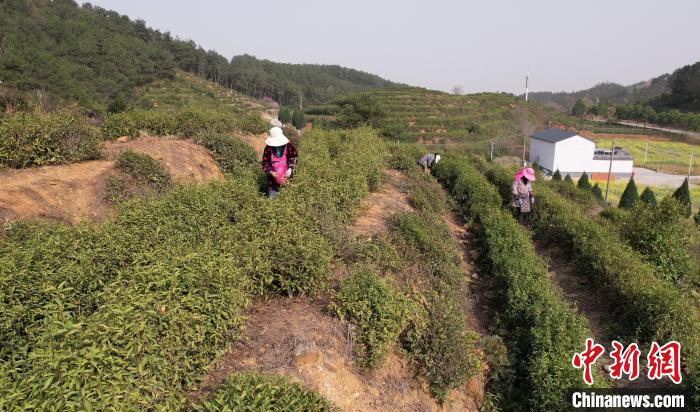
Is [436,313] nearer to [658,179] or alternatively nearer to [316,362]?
[316,362]

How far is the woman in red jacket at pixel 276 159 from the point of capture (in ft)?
19.6

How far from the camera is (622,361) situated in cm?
560

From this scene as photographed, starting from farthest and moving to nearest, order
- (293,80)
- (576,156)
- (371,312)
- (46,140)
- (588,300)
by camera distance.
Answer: (293,80)
(576,156)
(588,300)
(46,140)
(371,312)

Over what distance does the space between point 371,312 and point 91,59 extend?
4721cm

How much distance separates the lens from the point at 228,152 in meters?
8.33

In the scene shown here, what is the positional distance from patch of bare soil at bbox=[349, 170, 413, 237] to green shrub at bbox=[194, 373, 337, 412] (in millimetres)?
3140

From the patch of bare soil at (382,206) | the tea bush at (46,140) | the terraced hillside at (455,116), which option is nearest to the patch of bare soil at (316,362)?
the patch of bare soil at (382,206)

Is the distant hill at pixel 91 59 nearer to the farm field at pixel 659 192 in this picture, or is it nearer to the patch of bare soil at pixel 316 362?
the patch of bare soil at pixel 316 362

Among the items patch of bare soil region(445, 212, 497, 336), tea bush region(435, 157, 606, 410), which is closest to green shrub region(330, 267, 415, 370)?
tea bush region(435, 157, 606, 410)

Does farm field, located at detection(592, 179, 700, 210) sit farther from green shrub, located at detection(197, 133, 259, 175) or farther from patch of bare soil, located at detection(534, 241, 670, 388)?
green shrub, located at detection(197, 133, 259, 175)

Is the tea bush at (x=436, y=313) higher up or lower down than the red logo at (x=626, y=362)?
higher up

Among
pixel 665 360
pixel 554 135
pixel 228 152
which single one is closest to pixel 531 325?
pixel 665 360

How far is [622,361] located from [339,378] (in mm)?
4279

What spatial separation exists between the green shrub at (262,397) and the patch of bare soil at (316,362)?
0.82ft
